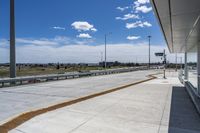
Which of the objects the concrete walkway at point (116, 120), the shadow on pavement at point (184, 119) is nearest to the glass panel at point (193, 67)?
the shadow on pavement at point (184, 119)

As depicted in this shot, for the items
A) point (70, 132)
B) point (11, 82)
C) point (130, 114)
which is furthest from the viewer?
point (11, 82)

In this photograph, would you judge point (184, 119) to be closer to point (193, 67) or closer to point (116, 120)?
point (116, 120)

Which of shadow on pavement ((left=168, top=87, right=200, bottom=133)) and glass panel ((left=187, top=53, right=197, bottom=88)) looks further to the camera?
glass panel ((left=187, top=53, right=197, bottom=88))

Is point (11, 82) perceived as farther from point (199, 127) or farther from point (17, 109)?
point (199, 127)

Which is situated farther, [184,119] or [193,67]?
[193,67]

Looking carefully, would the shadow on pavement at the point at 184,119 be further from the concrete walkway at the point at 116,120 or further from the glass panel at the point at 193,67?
the glass panel at the point at 193,67

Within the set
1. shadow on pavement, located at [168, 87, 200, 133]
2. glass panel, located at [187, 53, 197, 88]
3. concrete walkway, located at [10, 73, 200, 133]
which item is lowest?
shadow on pavement, located at [168, 87, 200, 133]

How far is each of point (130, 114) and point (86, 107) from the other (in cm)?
210

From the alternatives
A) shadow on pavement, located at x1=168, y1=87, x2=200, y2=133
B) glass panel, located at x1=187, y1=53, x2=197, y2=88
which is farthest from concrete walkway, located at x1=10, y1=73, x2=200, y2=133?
glass panel, located at x1=187, y1=53, x2=197, y2=88

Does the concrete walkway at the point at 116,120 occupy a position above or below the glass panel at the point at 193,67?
below

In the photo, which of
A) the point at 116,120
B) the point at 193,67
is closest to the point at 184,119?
the point at 116,120

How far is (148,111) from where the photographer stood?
9133 mm

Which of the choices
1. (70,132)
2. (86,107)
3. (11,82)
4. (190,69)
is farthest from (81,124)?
(190,69)

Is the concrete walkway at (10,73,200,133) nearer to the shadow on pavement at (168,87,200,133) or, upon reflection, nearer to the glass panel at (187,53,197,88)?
the shadow on pavement at (168,87,200,133)
